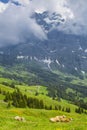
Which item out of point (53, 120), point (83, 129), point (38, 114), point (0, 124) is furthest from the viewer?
point (38, 114)

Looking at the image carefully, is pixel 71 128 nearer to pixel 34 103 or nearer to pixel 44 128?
pixel 44 128

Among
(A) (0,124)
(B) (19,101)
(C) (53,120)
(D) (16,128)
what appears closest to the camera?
(D) (16,128)

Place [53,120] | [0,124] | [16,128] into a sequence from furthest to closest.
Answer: [53,120] < [0,124] < [16,128]

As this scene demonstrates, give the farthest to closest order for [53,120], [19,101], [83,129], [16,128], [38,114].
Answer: [19,101] < [38,114] < [53,120] < [16,128] < [83,129]

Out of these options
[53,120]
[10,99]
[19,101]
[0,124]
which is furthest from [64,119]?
[10,99]

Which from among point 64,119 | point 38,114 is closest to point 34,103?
point 38,114

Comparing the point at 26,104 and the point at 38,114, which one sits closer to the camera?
the point at 38,114

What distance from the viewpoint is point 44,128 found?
133 feet

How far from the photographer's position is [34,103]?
526 feet

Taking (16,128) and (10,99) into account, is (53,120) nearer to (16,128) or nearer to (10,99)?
(16,128)

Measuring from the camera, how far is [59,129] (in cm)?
3872

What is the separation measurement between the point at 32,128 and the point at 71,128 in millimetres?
4941

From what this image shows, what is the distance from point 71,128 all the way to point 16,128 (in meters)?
7.05

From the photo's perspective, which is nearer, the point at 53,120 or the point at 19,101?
the point at 53,120
